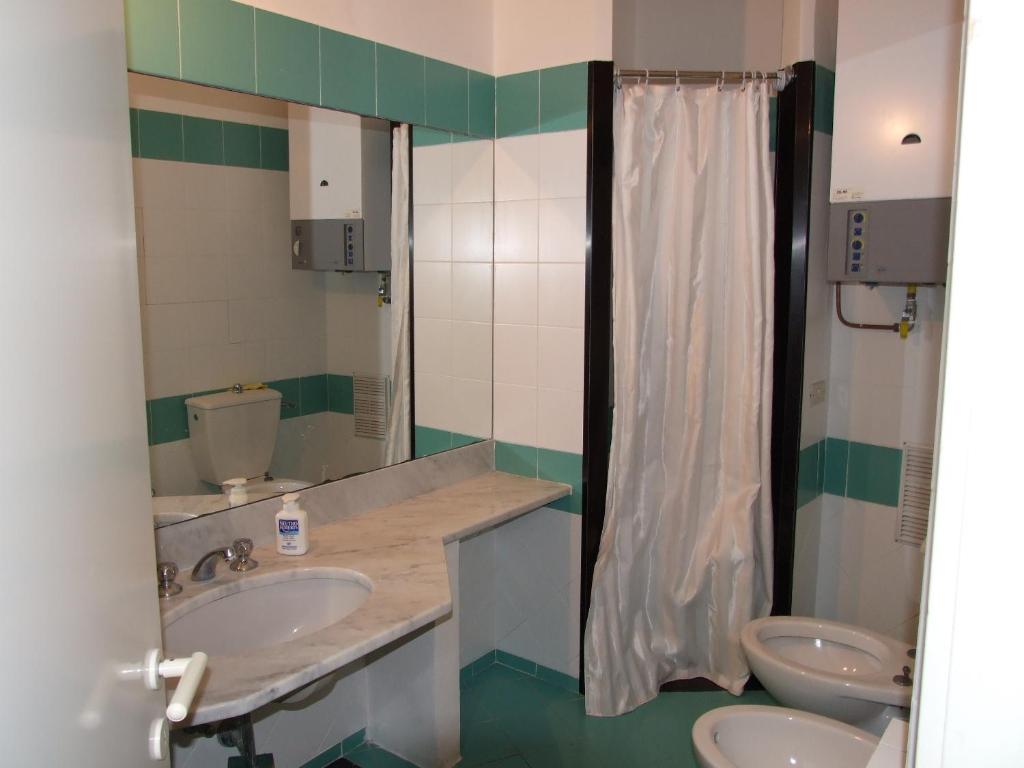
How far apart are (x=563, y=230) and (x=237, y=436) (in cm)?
122

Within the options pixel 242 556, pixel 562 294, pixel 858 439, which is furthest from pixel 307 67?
pixel 858 439

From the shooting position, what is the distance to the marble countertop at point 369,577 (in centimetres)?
149

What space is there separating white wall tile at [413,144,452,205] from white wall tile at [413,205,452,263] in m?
0.03

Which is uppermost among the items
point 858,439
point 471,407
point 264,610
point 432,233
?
point 432,233

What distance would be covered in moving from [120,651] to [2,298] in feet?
1.49

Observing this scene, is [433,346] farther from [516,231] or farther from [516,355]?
[516,231]

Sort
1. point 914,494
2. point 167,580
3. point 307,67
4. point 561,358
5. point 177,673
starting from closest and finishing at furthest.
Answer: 1. point 177,673
2. point 167,580
3. point 307,67
4. point 561,358
5. point 914,494

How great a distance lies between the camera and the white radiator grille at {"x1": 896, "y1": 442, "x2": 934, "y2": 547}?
2.83 metres

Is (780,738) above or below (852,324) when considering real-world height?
below

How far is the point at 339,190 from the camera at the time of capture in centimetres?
236

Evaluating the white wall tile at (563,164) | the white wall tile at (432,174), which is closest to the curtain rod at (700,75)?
the white wall tile at (563,164)

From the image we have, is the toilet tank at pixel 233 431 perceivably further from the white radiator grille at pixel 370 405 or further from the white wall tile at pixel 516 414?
the white wall tile at pixel 516 414

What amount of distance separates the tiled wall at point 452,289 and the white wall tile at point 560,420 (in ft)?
0.72

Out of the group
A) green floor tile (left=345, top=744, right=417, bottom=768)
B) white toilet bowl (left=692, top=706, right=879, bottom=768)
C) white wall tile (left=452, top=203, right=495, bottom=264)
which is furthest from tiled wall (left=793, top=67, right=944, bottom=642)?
green floor tile (left=345, top=744, right=417, bottom=768)
